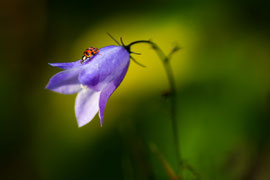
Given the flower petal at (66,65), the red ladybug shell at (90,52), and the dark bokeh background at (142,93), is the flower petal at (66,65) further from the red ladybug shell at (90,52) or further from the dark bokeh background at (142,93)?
the dark bokeh background at (142,93)

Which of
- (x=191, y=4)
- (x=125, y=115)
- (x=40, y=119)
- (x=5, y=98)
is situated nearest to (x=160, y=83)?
(x=125, y=115)

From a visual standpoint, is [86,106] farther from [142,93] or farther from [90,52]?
[142,93]

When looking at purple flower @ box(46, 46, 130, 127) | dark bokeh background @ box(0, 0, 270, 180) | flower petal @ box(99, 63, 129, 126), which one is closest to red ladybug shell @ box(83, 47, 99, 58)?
purple flower @ box(46, 46, 130, 127)

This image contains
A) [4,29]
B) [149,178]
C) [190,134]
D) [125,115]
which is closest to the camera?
[149,178]

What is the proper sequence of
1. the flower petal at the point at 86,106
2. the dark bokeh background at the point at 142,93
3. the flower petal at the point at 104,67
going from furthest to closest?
the dark bokeh background at the point at 142,93 → the flower petal at the point at 86,106 → the flower petal at the point at 104,67

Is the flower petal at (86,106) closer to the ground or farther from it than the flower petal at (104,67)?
closer to the ground

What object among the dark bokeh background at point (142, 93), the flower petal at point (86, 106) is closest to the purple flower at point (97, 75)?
the flower petal at point (86, 106)

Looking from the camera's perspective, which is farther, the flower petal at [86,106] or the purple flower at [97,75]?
the flower petal at [86,106]

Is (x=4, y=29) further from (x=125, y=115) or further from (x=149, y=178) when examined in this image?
(x=149, y=178)

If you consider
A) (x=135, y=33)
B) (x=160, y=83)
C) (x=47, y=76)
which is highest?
(x=135, y=33)
